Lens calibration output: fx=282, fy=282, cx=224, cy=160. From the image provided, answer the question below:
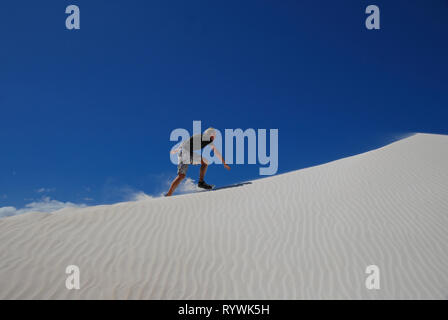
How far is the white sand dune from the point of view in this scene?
4.57m

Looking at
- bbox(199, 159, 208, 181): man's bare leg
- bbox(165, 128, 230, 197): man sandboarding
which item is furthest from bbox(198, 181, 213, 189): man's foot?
bbox(165, 128, 230, 197): man sandboarding

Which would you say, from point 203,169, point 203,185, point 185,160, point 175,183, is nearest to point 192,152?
point 185,160

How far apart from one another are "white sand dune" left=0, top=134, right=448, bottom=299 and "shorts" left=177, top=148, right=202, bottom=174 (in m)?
0.97

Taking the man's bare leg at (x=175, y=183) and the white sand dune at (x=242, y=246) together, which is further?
the man's bare leg at (x=175, y=183)

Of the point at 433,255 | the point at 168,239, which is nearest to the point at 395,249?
the point at 433,255

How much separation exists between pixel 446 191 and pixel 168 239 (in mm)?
8217

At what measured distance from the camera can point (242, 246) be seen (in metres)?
5.89

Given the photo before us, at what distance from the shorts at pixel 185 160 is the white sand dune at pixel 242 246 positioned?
3.18 ft

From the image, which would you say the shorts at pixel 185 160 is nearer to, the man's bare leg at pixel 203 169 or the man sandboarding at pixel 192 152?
the man sandboarding at pixel 192 152

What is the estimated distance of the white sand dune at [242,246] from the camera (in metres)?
4.57

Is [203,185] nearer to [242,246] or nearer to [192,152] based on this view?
[192,152]

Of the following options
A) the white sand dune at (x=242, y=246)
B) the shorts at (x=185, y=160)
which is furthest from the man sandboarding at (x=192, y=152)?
the white sand dune at (x=242, y=246)

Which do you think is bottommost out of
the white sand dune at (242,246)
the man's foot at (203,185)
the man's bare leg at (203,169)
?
the white sand dune at (242,246)

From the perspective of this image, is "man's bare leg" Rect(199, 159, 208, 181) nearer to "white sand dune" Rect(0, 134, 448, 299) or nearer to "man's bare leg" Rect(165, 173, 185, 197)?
"man's bare leg" Rect(165, 173, 185, 197)
